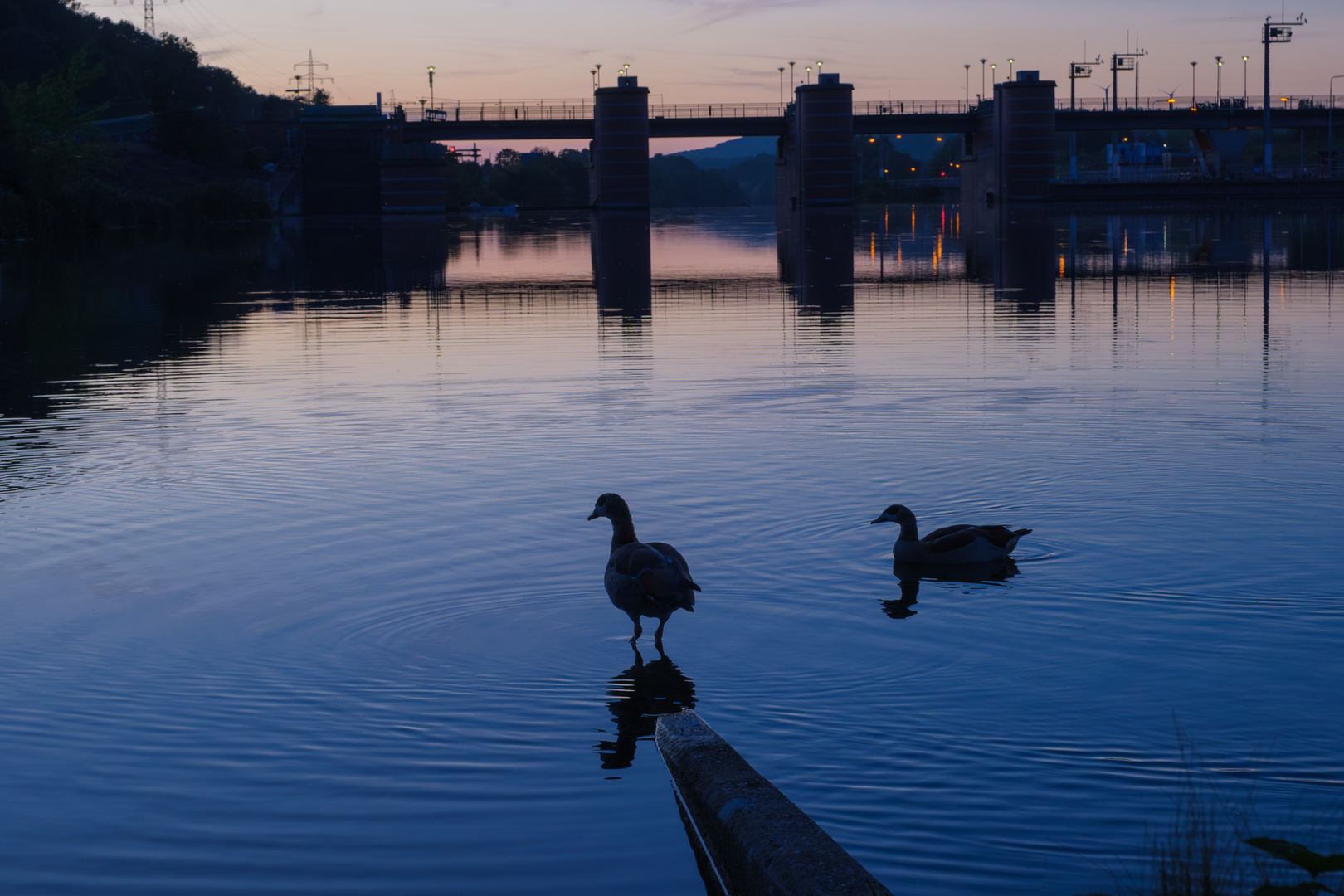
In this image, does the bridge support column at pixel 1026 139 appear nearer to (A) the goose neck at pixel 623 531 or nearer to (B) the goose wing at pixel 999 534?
(B) the goose wing at pixel 999 534

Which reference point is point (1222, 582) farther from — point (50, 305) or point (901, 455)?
point (50, 305)

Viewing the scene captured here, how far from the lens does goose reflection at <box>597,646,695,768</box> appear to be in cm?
707

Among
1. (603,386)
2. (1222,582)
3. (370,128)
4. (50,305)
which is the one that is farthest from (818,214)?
(1222,582)

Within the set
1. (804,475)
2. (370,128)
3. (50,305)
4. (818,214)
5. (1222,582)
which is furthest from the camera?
(370,128)

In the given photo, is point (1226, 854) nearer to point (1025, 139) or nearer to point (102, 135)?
point (102, 135)

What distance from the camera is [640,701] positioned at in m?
7.71

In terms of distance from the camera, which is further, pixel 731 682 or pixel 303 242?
pixel 303 242

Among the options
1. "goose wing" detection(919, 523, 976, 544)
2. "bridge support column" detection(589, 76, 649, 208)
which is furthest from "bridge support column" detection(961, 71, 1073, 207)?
"goose wing" detection(919, 523, 976, 544)

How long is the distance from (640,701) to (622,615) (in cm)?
156

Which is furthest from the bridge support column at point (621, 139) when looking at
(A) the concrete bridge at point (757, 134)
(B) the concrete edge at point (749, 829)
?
(B) the concrete edge at point (749, 829)

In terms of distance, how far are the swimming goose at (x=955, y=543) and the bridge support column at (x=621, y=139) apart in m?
119

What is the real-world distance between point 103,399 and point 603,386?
664cm

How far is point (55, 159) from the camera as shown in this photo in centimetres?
7819

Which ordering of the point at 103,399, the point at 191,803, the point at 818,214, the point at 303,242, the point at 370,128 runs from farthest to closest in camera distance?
the point at 370,128
the point at 818,214
the point at 303,242
the point at 103,399
the point at 191,803
